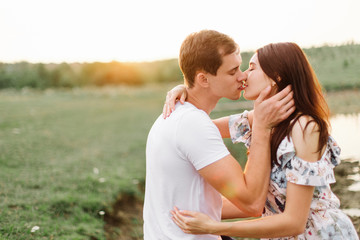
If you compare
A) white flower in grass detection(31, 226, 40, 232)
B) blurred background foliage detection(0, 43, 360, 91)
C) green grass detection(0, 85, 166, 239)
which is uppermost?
white flower in grass detection(31, 226, 40, 232)

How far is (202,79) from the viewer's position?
248 centimetres

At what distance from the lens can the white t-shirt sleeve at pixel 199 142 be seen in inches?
81.4

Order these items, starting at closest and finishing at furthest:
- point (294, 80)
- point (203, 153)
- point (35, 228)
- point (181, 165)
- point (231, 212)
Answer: point (203, 153) → point (181, 165) → point (294, 80) → point (231, 212) → point (35, 228)

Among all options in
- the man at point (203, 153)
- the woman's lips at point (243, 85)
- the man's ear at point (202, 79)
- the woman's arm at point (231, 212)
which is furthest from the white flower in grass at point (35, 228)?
the woman's lips at point (243, 85)

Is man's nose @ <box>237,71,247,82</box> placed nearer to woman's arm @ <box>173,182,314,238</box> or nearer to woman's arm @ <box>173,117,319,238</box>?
woman's arm @ <box>173,117,319,238</box>

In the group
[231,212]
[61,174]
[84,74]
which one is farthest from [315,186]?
[84,74]

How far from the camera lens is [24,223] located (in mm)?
3926

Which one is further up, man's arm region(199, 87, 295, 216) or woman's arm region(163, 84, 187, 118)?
woman's arm region(163, 84, 187, 118)

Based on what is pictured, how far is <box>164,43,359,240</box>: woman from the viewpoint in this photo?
2094 millimetres

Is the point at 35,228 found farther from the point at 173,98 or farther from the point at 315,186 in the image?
the point at 315,186

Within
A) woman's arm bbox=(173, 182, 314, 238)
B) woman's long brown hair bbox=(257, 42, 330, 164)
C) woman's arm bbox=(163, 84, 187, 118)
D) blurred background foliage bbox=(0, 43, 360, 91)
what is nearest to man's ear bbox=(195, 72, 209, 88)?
woman's arm bbox=(163, 84, 187, 118)

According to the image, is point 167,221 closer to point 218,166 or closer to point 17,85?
point 218,166

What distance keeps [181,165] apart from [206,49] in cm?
78

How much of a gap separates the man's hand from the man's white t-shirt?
0.32 m
